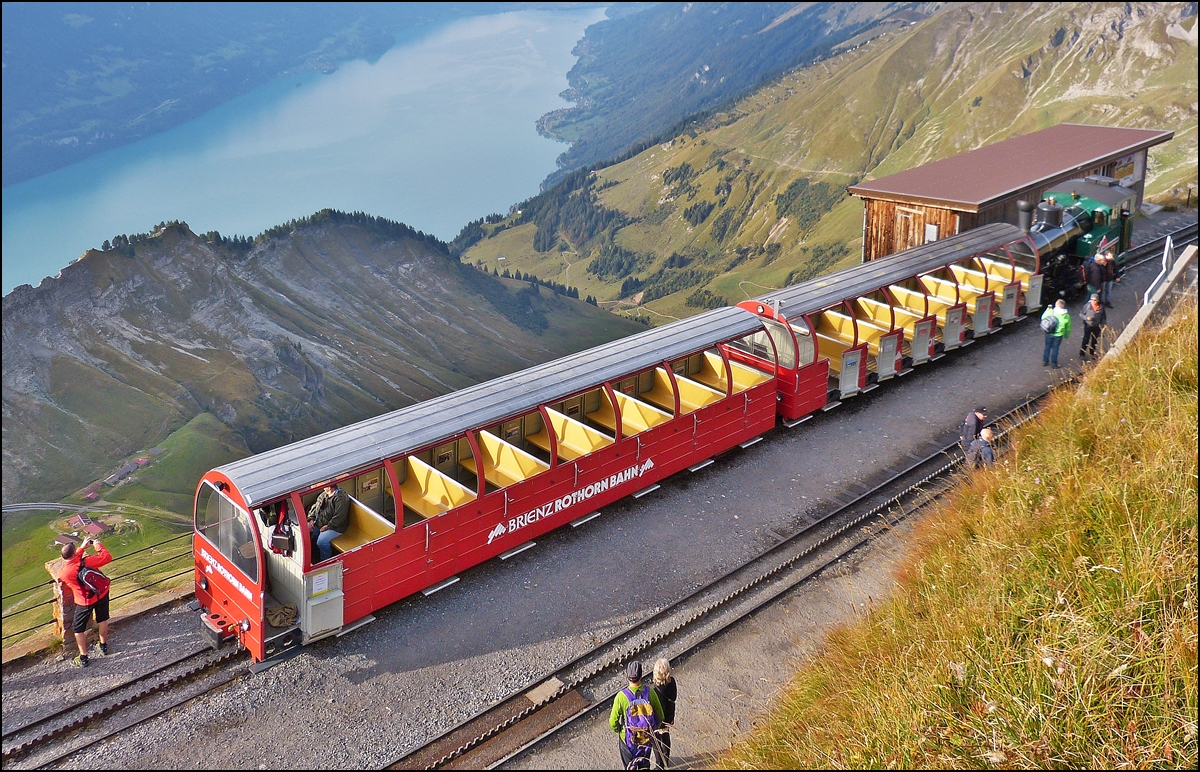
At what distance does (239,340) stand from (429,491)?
33.2 meters

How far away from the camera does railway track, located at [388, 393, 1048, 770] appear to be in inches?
413

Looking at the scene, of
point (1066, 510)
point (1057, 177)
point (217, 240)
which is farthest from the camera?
point (217, 240)

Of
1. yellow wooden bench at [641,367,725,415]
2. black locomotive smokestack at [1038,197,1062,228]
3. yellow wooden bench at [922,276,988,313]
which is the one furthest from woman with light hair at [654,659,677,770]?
black locomotive smokestack at [1038,197,1062,228]

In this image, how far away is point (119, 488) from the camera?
82.8 feet

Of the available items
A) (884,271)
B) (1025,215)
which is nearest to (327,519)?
(884,271)

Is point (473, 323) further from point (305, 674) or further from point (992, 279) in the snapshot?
point (305, 674)

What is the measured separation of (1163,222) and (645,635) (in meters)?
32.4

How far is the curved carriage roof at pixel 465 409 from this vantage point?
1196 cm

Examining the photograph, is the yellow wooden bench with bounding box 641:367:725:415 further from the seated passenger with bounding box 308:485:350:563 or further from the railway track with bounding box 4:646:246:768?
the railway track with bounding box 4:646:246:768

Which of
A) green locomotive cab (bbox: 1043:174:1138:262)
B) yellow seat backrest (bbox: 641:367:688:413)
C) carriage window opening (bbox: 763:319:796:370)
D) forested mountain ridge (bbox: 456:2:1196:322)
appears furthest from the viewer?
forested mountain ridge (bbox: 456:2:1196:322)

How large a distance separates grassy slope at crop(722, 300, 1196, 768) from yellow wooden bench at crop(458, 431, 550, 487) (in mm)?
5785

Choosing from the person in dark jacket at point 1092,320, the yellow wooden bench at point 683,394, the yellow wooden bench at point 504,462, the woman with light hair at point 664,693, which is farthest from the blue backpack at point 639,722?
the person in dark jacket at point 1092,320

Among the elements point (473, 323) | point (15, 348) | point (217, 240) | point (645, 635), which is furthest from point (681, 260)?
point (645, 635)

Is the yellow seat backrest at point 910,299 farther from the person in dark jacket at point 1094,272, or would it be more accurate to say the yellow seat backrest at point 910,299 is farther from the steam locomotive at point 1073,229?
the person in dark jacket at point 1094,272
